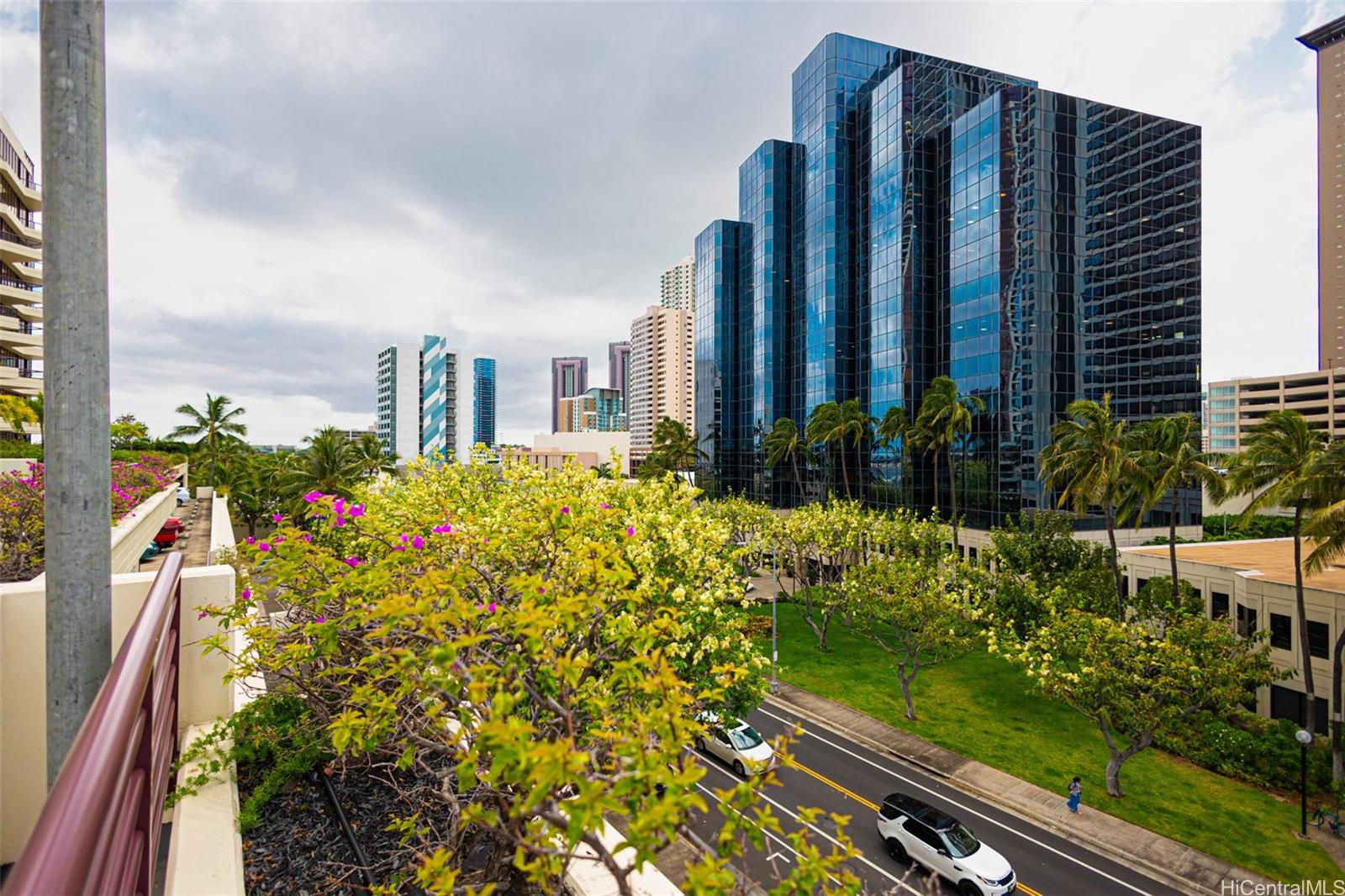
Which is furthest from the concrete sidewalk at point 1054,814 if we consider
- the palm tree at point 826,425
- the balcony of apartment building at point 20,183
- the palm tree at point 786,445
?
the balcony of apartment building at point 20,183

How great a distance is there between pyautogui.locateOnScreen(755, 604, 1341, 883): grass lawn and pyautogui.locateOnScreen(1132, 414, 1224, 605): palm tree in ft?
24.1

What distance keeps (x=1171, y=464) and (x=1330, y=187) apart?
18164 centimetres

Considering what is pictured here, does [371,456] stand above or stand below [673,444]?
below

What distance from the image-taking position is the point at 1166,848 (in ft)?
55.8

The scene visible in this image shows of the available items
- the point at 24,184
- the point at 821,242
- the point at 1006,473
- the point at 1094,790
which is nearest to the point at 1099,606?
the point at 1094,790

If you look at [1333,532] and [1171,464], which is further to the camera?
[1171,464]

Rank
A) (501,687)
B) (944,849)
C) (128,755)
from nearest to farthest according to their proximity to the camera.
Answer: (128,755), (501,687), (944,849)

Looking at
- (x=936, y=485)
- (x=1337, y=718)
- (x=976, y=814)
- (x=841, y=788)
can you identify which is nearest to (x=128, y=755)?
(x=841, y=788)

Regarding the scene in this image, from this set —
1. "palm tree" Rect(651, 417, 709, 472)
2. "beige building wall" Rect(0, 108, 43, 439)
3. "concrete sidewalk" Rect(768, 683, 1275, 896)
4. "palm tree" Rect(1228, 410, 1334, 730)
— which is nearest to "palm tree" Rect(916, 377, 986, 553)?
"palm tree" Rect(1228, 410, 1334, 730)

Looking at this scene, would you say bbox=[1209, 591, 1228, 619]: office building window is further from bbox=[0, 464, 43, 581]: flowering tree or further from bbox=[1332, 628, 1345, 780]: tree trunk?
bbox=[0, 464, 43, 581]: flowering tree

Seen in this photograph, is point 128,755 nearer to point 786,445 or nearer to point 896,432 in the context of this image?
point 896,432

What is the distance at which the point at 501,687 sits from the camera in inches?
167

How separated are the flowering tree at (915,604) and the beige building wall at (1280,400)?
95309mm

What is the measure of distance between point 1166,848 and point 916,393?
3643 centimetres
